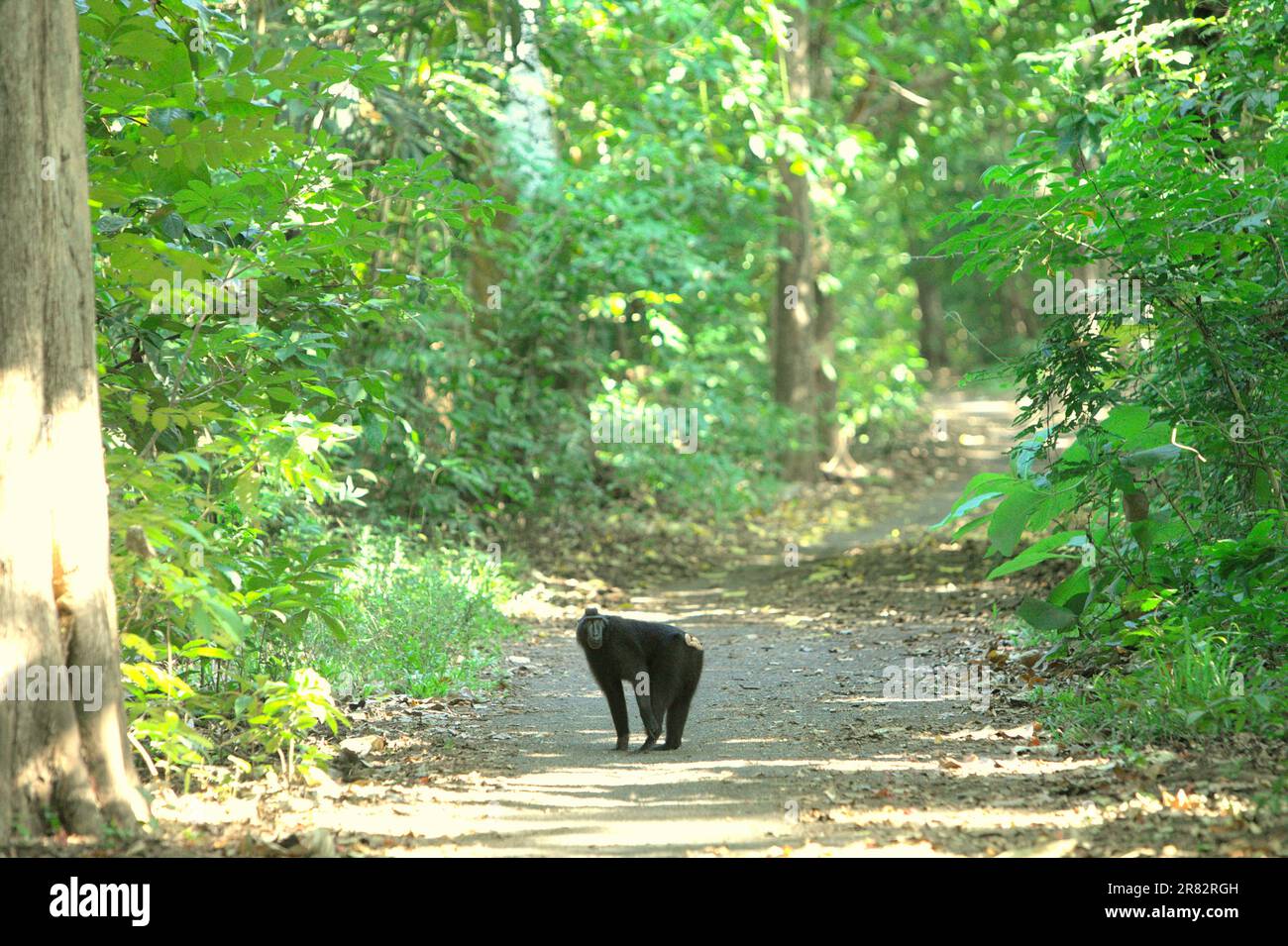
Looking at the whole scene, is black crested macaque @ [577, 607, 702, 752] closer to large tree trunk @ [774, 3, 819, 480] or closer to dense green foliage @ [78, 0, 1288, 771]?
dense green foliage @ [78, 0, 1288, 771]

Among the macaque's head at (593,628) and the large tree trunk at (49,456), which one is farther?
the macaque's head at (593,628)

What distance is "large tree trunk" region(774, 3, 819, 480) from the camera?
19922mm

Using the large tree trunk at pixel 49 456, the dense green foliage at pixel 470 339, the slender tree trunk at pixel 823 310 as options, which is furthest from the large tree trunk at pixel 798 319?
the large tree trunk at pixel 49 456

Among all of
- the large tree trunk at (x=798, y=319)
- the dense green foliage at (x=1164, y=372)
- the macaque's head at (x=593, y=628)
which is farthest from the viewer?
the large tree trunk at (x=798, y=319)

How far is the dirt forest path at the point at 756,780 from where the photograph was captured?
5043 mm

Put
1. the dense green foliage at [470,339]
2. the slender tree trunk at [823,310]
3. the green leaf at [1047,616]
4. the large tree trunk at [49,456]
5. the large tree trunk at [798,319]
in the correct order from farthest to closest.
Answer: the slender tree trunk at [823,310] < the large tree trunk at [798,319] < the green leaf at [1047,616] < the dense green foliage at [470,339] < the large tree trunk at [49,456]

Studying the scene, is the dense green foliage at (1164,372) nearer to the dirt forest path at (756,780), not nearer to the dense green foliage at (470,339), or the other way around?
the dense green foliage at (470,339)

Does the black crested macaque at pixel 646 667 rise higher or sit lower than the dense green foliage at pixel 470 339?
lower

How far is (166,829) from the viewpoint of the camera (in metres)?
Result: 5.11

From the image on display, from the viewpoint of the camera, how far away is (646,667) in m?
6.95

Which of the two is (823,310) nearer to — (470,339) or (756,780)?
(470,339)

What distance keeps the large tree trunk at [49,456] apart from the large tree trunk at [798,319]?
15.4 metres

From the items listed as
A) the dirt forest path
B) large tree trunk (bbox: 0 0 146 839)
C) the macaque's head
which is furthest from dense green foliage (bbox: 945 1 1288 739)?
large tree trunk (bbox: 0 0 146 839)

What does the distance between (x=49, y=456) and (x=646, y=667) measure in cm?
333
